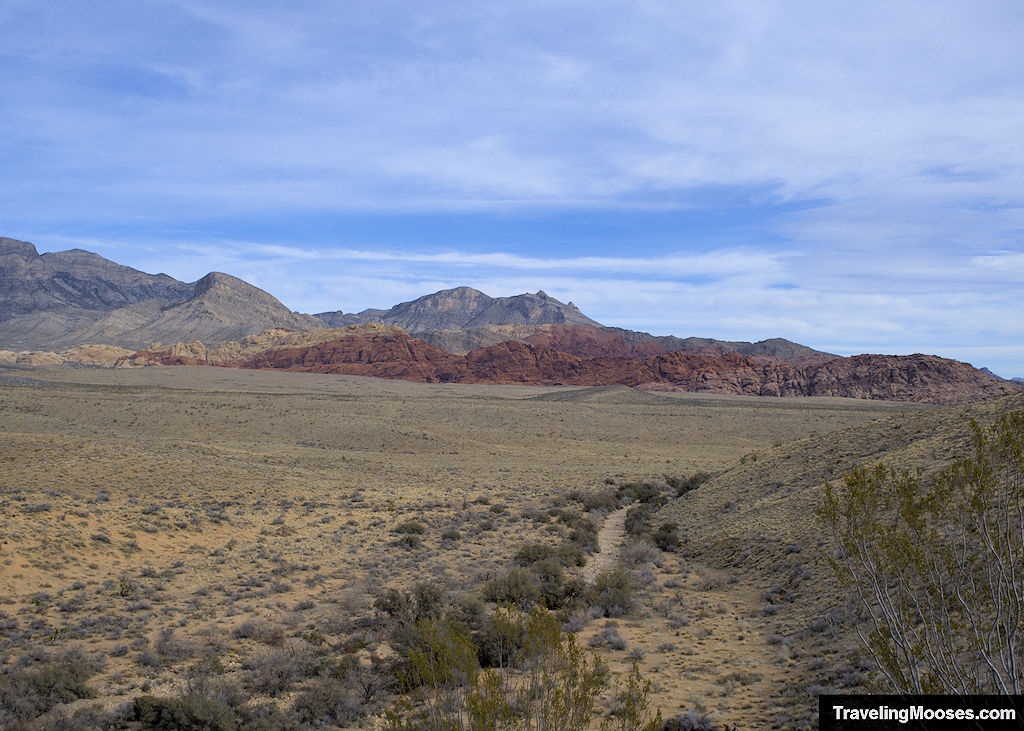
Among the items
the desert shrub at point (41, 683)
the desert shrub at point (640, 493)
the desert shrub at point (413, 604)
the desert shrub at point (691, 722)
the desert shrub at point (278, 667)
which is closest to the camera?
the desert shrub at point (41, 683)

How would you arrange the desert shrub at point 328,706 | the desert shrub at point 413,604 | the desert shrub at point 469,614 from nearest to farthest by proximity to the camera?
the desert shrub at point 328,706 → the desert shrub at point 469,614 → the desert shrub at point 413,604

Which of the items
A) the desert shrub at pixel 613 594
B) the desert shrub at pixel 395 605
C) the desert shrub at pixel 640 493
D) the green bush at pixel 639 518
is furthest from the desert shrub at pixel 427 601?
the desert shrub at pixel 640 493

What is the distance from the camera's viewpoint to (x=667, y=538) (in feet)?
56.7

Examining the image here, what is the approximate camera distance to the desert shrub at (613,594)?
1181 cm

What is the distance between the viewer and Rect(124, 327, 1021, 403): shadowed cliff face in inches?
4301

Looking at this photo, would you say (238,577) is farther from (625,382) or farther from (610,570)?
(625,382)

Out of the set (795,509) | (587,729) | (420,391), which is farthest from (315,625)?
(420,391)

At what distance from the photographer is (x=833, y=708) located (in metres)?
6.80

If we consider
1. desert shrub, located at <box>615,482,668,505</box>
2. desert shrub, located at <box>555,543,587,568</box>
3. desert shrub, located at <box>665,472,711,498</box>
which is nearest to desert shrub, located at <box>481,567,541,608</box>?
desert shrub, located at <box>555,543,587,568</box>

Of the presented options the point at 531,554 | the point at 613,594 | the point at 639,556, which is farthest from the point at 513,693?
the point at 639,556

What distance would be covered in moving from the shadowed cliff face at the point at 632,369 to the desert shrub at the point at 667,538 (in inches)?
3959

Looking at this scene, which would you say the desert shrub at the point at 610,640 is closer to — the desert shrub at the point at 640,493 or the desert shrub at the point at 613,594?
the desert shrub at the point at 613,594

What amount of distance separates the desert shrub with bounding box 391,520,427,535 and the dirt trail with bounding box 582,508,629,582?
5059mm

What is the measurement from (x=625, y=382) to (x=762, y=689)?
5165 inches
